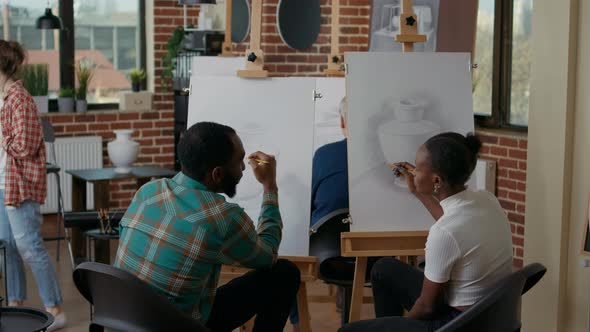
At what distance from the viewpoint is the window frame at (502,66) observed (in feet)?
21.8

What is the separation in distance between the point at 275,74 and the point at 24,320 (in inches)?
93.3

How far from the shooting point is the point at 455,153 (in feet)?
10.1

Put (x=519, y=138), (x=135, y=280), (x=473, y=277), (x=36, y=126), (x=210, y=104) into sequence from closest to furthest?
(x=135, y=280)
(x=473, y=277)
(x=210, y=104)
(x=36, y=126)
(x=519, y=138)

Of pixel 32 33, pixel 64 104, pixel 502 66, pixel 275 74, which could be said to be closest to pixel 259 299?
pixel 275 74

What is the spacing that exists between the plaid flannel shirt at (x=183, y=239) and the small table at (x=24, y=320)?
463 mm

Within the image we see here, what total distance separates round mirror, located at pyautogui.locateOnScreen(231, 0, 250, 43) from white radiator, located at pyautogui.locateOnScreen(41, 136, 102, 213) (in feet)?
5.78

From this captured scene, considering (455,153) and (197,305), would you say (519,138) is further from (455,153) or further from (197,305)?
(197,305)

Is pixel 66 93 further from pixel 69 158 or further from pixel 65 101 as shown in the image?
pixel 69 158

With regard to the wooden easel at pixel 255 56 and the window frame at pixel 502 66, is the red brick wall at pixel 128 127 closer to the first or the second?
the window frame at pixel 502 66

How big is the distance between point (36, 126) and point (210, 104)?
1018mm

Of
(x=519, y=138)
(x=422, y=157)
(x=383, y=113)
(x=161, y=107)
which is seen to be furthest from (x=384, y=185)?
(x=161, y=107)

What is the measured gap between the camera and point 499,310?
2.80 metres

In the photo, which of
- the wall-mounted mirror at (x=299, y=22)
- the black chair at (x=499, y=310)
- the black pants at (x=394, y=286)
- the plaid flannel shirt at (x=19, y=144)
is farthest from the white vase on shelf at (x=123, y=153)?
the black chair at (x=499, y=310)

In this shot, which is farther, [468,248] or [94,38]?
[94,38]
